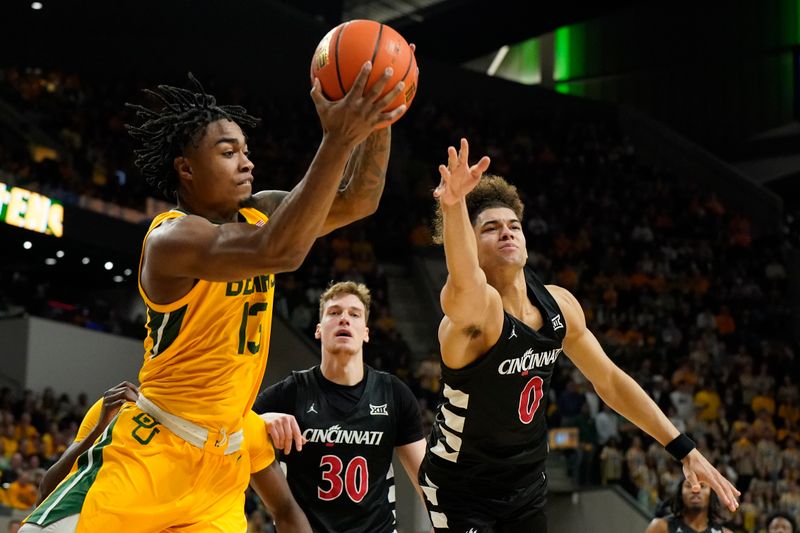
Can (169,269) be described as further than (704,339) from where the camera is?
No

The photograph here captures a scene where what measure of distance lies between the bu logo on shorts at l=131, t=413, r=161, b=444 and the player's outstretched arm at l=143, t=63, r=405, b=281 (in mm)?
645

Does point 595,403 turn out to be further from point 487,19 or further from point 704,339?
point 487,19

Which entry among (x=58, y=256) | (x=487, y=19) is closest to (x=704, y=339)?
(x=58, y=256)

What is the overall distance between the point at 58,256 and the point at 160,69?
5474mm

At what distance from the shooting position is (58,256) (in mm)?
17219

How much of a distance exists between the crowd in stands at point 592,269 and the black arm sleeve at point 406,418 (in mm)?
4958

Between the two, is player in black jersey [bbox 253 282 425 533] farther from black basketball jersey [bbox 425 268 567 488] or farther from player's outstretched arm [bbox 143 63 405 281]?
player's outstretched arm [bbox 143 63 405 281]

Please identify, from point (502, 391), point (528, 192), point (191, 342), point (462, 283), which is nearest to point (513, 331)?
point (502, 391)

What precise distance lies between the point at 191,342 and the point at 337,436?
1.96 m

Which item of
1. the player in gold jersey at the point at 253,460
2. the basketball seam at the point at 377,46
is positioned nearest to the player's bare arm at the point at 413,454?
the player in gold jersey at the point at 253,460

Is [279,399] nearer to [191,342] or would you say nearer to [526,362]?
[526,362]

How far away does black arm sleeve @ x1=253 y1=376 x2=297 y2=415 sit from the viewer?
216 inches

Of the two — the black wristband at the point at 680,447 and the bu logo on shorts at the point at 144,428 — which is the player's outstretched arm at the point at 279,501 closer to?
the bu logo on shorts at the point at 144,428

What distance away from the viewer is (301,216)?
116 inches
